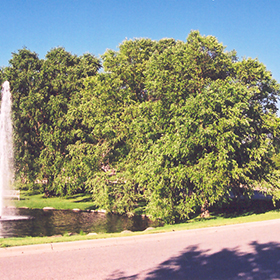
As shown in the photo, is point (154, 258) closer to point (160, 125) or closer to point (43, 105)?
point (160, 125)

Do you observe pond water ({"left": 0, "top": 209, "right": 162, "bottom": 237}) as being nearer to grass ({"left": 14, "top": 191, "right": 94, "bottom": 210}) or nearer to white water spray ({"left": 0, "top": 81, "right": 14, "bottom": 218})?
grass ({"left": 14, "top": 191, "right": 94, "bottom": 210})

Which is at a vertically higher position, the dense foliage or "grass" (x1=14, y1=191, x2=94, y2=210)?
the dense foliage

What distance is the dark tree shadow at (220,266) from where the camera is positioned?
265 inches

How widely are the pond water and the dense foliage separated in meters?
1.25

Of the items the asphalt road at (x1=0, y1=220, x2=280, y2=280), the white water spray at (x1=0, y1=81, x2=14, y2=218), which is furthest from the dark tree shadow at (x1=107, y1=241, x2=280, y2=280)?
the white water spray at (x1=0, y1=81, x2=14, y2=218)

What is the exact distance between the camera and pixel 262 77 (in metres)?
20.3

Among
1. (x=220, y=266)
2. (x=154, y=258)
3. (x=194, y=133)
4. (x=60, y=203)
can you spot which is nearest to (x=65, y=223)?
(x=60, y=203)

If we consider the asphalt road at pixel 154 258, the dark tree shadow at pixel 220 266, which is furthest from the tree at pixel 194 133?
the dark tree shadow at pixel 220 266

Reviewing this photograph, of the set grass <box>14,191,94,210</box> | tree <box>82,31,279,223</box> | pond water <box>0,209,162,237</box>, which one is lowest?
pond water <box>0,209,162,237</box>

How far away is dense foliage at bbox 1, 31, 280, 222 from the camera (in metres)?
16.5

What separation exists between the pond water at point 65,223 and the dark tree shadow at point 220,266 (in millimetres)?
11109

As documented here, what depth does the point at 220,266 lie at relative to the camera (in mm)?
7344

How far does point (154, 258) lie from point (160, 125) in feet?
39.3

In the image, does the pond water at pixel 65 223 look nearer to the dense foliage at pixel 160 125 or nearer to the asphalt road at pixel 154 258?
the dense foliage at pixel 160 125
